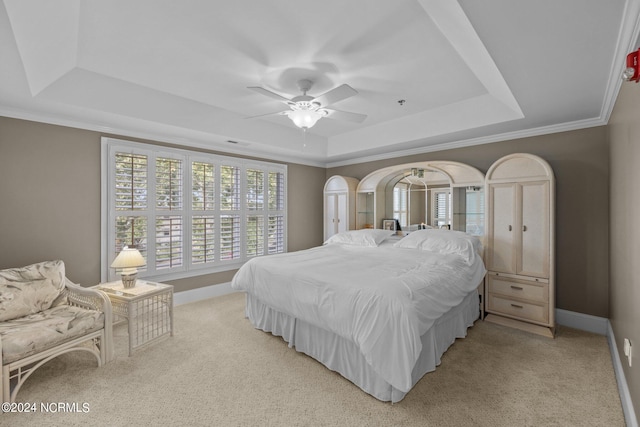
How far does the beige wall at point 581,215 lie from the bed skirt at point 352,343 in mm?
1211

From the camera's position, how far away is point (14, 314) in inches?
95.0

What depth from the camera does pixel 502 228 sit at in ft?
11.7

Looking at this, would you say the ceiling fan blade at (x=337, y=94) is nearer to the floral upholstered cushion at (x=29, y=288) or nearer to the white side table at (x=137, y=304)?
the white side table at (x=137, y=304)

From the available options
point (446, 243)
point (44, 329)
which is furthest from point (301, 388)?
point (446, 243)

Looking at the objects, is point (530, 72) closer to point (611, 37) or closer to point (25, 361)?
point (611, 37)

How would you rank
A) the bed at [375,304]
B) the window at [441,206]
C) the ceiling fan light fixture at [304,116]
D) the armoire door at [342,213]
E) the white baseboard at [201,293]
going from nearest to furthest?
the bed at [375,304]
the ceiling fan light fixture at [304,116]
the white baseboard at [201,293]
the window at [441,206]
the armoire door at [342,213]

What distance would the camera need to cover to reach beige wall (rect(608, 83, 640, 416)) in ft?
5.71

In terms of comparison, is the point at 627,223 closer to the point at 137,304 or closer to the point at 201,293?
the point at 137,304

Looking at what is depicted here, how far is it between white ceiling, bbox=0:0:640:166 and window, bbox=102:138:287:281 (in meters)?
0.44

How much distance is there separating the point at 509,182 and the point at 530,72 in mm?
1631

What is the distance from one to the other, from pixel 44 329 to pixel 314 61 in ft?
10.1

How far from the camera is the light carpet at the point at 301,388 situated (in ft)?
6.36

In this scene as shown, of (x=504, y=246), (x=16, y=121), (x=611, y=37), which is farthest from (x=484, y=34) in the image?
(x=16, y=121)

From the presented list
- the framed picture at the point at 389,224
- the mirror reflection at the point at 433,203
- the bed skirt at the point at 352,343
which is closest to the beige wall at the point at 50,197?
the bed skirt at the point at 352,343
